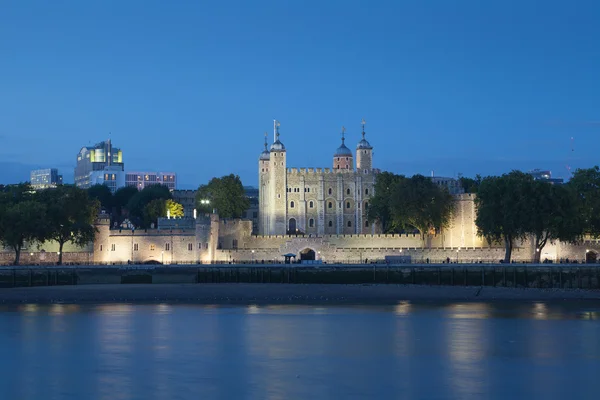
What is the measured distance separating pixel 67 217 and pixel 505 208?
32.2m

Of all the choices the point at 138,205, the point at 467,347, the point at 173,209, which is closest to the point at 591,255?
the point at 467,347

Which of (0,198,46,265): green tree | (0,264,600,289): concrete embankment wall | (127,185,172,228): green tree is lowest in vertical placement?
(0,264,600,289): concrete embankment wall

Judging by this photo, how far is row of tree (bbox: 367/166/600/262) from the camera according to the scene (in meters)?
73.5

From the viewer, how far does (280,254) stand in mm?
84812

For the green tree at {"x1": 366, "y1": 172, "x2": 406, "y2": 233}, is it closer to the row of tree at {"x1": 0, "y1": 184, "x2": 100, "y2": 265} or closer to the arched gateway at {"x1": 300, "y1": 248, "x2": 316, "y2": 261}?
the arched gateway at {"x1": 300, "y1": 248, "x2": 316, "y2": 261}

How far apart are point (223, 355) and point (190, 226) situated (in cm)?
4710

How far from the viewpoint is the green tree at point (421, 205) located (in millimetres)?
87000

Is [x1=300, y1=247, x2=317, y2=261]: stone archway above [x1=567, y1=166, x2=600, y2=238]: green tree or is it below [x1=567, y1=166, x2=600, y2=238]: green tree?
below

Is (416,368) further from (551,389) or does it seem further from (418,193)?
(418,193)

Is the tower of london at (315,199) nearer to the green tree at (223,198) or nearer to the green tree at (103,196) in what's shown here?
the green tree at (223,198)

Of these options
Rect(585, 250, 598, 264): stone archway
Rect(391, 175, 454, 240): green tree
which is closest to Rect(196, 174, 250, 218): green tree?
Rect(391, 175, 454, 240): green tree

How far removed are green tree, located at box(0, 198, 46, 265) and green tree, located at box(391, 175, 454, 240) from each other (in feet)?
97.2

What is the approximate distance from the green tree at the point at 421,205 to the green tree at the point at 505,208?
10.2 metres

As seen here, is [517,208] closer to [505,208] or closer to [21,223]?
[505,208]
